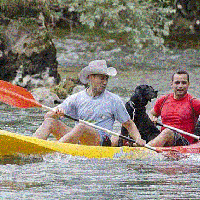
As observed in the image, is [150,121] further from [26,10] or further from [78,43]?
[78,43]

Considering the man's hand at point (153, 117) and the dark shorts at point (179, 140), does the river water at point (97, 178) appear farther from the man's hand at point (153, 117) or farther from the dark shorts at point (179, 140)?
the man's hand at point (153, 117)

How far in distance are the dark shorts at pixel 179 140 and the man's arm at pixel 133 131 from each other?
0.52m

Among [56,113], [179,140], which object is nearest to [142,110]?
[179,140]

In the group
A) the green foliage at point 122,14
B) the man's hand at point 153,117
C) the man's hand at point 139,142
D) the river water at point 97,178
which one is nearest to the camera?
the river water at point 97,178

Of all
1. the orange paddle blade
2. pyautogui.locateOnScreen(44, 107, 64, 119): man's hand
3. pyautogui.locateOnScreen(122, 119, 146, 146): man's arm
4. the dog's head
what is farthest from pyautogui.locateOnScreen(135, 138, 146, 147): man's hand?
the orange paddle blade

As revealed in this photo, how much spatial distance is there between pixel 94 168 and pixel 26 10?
8163mm

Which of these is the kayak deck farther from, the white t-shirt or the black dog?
the black dog

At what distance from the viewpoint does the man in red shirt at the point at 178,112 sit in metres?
8.26

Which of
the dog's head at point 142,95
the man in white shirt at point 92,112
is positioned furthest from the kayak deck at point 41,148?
the dog's head at point 142,95

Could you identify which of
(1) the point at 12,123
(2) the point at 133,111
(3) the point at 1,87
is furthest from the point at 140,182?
(1) the point at 12,123

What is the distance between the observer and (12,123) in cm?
1133

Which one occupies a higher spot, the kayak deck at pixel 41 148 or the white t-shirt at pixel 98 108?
the white t-shirt at pixel 98 108

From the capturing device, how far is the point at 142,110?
825 cm

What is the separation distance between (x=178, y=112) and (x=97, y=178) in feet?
5.52
